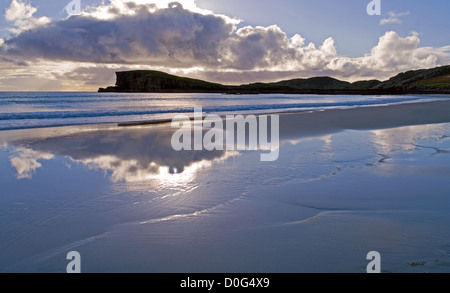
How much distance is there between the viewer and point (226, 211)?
4.21 metres

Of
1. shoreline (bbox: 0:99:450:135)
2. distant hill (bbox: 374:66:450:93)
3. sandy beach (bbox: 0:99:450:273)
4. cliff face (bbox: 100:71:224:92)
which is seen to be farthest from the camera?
cliff face (bbox: 100:71:224:92)

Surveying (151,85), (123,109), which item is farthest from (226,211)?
(151,85)

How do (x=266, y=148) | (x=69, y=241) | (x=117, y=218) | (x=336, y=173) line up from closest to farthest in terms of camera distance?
(x=69, y=241) < (x=117, y=218) < (x=336, y=173) < (x=266, y=148)

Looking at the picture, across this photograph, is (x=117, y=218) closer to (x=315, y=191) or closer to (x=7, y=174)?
(x=315, y=191)

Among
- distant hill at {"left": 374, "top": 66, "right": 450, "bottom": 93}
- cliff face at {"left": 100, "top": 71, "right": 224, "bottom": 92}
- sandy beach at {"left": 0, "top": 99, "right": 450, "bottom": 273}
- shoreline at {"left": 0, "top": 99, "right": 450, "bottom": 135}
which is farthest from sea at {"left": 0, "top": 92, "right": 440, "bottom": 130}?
cliff face at {"left": 100, "top": 71, "right": 224, "bottom": 92}

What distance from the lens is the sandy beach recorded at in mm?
3008

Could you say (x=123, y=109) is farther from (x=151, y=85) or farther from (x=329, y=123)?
(x=151, y=85)

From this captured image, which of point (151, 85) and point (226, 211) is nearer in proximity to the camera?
point (226, 211)

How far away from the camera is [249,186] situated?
535 centimetres

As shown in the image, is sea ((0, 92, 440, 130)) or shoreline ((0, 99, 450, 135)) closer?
shoreline ((0, 99, 450, 135))

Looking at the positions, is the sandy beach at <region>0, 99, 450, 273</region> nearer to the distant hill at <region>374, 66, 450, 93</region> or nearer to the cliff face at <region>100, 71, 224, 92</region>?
the distant hill at <region>374, 66, 450, 93</region>
